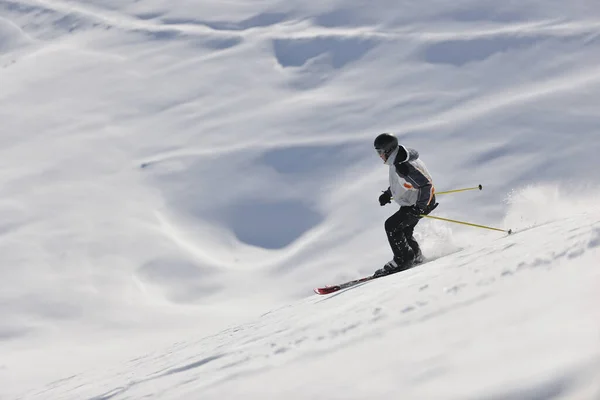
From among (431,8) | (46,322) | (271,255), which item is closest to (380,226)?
(271,255)

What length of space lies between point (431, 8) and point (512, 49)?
2965mm

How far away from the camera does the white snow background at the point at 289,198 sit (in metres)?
3.84

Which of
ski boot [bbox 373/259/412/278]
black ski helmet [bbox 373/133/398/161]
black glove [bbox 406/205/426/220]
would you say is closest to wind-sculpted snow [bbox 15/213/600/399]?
black glove [bbox 406/205/426/220]

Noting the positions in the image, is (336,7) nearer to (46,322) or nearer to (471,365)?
(46,322)

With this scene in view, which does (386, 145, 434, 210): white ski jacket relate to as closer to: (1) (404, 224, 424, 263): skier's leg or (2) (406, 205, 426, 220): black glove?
(2) (406, 205, 426, 220): black glove

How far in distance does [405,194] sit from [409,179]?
0.77ft

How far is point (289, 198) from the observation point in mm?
13969

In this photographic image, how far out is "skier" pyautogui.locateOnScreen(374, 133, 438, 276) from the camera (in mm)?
7129

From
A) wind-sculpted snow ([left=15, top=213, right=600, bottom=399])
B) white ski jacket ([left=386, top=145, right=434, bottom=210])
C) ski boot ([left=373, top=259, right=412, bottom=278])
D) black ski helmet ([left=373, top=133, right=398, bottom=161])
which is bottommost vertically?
wind-sculpted snow ([left=15, top=213, right=600, bottom=399])

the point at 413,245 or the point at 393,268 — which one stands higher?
the point at 413,245

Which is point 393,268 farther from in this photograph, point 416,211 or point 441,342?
point 441,342

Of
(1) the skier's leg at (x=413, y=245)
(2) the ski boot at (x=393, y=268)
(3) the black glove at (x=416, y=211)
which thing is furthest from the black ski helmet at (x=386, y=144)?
(2) the ski boot at (x=393, y=268)

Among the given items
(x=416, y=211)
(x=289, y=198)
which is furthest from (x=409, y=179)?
(x=289, y=198)

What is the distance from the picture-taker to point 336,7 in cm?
1983
